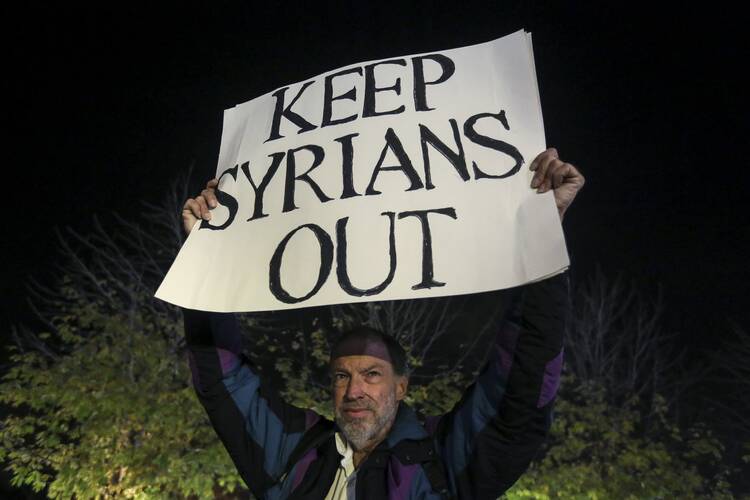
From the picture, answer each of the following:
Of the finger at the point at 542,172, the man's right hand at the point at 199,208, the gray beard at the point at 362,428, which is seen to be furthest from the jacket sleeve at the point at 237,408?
the finger at the point at 542,172

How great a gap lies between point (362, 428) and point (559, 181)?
98 cm

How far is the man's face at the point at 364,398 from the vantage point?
208 centimetres

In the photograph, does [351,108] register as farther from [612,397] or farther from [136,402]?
[612,397]

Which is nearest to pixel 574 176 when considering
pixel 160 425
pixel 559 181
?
pixel 559 181

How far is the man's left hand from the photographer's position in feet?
5.91

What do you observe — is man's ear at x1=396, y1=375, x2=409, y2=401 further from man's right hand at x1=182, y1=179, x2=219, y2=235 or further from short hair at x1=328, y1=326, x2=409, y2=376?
man's right hand at x1=182, y1=179, x2=219, y2=235

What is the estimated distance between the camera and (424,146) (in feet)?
6.77

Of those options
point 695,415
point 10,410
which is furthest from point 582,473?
point 695,415

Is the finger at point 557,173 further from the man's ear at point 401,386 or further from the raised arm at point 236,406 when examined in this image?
the raised arm at point 236,406

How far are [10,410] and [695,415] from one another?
18.0m

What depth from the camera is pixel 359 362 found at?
217cm

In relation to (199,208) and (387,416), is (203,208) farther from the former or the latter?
(387,416)

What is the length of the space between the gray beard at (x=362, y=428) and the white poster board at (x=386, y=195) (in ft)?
1.58

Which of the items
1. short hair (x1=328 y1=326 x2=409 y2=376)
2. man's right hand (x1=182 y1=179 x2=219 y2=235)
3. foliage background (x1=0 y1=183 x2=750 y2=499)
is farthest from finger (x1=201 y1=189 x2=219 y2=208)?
foliage background (x1=0 y1=183 x2=750 y2=499)
